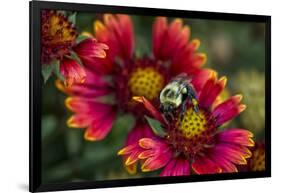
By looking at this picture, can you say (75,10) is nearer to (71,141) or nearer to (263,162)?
(71,141)

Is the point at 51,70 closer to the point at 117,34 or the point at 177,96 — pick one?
the point at 117,34

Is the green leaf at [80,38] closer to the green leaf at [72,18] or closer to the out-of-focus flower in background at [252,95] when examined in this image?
the green leaf at [72,18]

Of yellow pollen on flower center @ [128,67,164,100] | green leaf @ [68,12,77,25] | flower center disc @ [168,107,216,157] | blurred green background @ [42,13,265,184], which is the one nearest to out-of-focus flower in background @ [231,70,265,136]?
blurred green background @ [42,13,265,184]

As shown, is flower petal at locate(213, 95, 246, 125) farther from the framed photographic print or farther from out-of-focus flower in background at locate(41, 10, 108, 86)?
out-of-focus flower in background at locate(41, 10, 108, 86)

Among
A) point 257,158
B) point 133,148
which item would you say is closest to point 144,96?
point 133,148

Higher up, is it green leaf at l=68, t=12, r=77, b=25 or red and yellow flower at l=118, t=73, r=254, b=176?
green leaf at l=68, t=12, r=77, b=25
